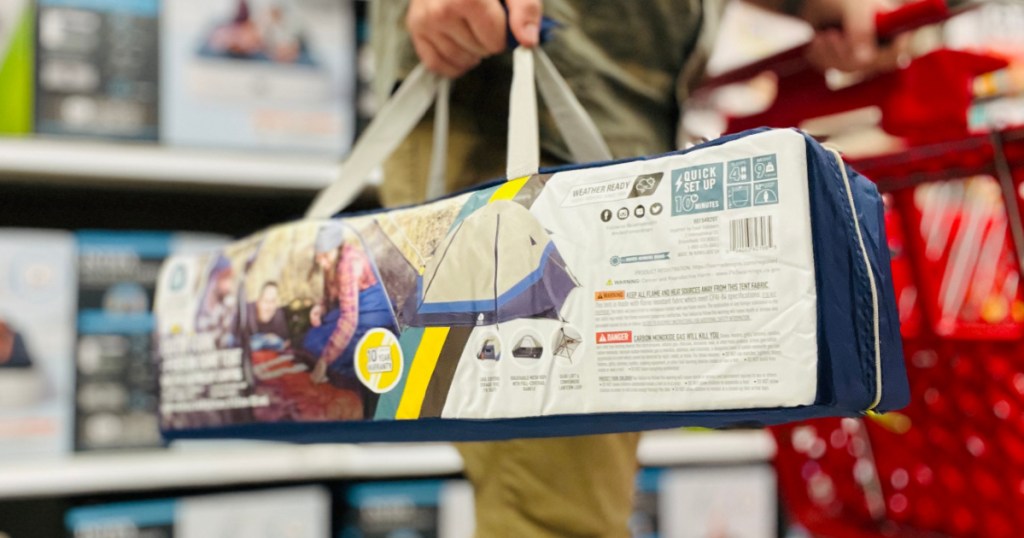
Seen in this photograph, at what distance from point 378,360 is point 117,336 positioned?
712 millimetres

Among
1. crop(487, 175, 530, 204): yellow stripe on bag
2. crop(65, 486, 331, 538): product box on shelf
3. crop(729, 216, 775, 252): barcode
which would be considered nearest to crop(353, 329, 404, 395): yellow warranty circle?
crop(487, 175, 530, 204): yellow stripe on bag

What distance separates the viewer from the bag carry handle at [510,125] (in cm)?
52

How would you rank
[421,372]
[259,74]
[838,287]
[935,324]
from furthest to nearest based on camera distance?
1. [259,74]
2. [935,324]
3. [421,372]
4. [838,287]

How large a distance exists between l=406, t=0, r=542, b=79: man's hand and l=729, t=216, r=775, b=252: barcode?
0.20 metres

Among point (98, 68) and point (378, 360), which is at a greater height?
point (98, 68)

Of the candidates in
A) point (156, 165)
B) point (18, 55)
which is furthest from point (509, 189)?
point (18, 55)

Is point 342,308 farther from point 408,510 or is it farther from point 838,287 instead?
point 408,510

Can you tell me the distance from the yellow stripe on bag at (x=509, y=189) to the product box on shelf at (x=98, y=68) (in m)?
0.79

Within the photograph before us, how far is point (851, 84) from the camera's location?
70cm

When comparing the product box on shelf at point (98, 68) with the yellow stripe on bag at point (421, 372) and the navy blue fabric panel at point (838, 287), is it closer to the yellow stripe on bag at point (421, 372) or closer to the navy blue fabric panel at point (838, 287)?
the yellow stripe on bag at point (421, 372)

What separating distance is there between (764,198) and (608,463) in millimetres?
254

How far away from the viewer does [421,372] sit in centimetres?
51

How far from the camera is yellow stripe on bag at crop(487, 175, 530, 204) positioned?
49 cm

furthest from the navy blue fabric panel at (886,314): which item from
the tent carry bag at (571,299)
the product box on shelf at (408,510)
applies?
the product box on shelf at (408,510)
